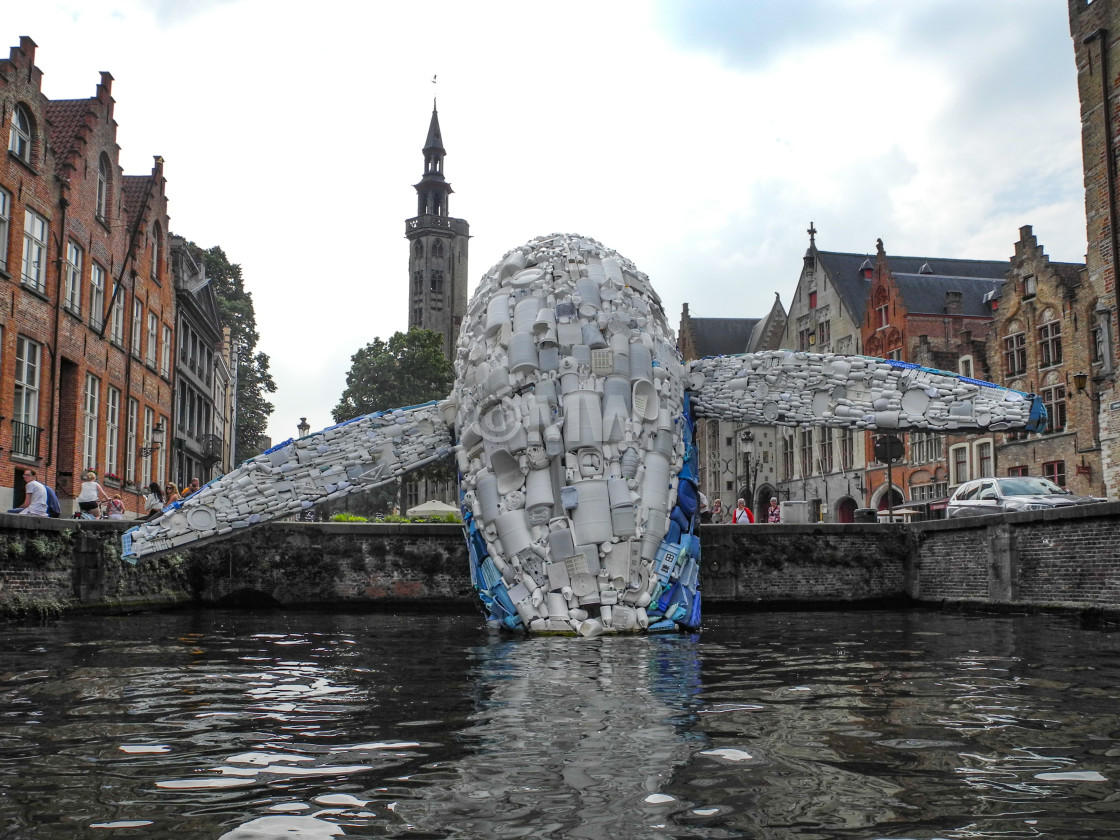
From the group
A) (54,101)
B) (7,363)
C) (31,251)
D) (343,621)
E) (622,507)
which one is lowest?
(343,621)

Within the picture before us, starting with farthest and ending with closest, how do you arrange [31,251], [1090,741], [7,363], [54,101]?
[54,101] → [31,251] → [7,363] → [1090,741]

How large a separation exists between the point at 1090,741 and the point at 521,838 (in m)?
2.74

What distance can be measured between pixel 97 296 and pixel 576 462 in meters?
19.7

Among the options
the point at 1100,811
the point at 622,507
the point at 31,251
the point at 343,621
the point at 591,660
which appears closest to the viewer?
the point at 1100,811

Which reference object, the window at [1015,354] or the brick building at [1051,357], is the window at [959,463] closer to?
the brick building at [1051,357]

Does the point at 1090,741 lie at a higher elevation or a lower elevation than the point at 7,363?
lower

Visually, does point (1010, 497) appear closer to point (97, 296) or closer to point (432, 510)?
point (432, 510)

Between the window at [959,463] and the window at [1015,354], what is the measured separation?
3.56m

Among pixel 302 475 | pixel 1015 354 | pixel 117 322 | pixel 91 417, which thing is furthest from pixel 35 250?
pixel 1015 354

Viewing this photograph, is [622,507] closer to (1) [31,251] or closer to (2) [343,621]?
(2) [343,621]

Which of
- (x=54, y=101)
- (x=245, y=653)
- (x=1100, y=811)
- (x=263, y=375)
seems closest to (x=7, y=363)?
(x=54, y=101)

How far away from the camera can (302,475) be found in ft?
39.1

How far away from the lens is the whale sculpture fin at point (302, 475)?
38.7ft

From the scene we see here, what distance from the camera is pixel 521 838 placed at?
3.13 m
